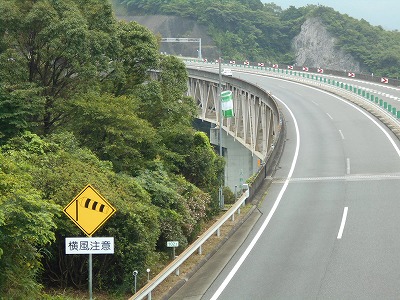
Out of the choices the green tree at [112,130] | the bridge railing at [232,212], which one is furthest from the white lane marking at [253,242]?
the green tree at [112,130]

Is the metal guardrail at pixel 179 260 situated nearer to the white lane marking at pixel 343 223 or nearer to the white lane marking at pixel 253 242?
the white lane marking at pixel 253 242

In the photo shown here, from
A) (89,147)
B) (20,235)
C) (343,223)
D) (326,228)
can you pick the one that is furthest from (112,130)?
(20,235)

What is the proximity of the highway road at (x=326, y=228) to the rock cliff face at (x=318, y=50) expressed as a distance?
10335cm

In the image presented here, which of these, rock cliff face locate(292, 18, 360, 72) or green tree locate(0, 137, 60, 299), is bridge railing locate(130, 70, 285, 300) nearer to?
green tree locate(0, 137, 60, 299)

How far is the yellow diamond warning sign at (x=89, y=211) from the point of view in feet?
50.0

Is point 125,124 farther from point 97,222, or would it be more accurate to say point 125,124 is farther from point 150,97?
point 97,222

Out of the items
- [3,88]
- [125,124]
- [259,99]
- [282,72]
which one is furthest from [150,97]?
[282,72]

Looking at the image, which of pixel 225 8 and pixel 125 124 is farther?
pixel 225 8

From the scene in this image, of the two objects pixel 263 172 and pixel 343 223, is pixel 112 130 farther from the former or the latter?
pixel 343 223

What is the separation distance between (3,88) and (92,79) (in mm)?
5045

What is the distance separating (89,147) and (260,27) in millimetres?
138601

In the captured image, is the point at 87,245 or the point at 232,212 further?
the point at 232,212

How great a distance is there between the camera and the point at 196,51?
543ft

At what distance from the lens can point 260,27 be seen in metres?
164
